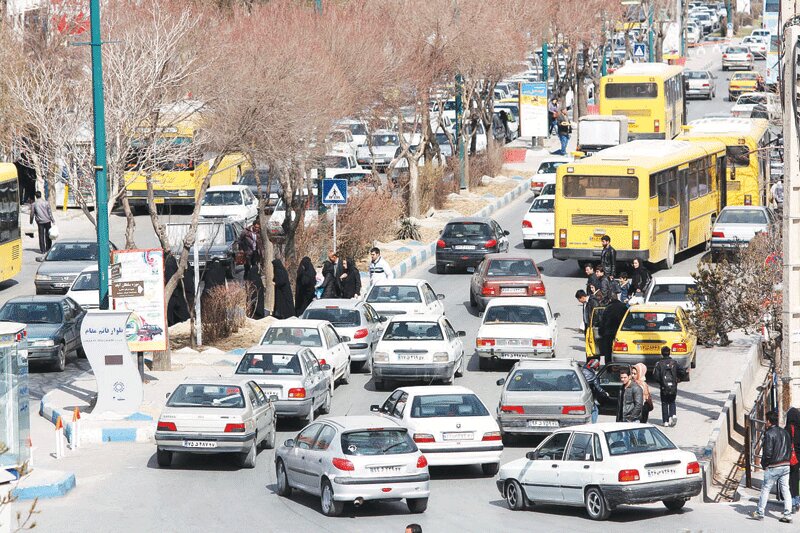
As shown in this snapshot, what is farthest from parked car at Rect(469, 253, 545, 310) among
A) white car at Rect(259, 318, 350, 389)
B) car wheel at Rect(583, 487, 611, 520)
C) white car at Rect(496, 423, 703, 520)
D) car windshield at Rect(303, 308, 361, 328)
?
car wheel at Rect(583, 487, 611, 520)

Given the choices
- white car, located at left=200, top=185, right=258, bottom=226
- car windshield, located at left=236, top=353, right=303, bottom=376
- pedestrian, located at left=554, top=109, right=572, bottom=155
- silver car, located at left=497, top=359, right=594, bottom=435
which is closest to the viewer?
silver car, located at left=497, top=359, right=594, bottom=435

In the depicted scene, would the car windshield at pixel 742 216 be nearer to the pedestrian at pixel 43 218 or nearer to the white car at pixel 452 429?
Result: the pedestrian at pixel 43 218

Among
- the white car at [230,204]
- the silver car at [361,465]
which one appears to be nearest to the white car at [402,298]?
the silver car at [361,465]

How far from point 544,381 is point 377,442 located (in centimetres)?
460

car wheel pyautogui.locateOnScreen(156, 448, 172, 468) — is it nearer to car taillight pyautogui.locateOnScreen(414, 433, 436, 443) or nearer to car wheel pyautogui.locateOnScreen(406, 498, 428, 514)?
car taillight pyautogui.locateOnScreen(414, 433, 436, 443)

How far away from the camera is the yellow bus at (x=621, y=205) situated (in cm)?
3459

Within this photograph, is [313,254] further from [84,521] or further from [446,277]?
[84,521]

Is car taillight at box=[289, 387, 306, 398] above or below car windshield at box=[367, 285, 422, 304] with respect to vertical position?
below

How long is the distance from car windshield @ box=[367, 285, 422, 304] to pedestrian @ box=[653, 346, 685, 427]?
7.78 metres

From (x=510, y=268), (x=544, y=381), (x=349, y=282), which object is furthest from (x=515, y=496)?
(x=510, y=268)

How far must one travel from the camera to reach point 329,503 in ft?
57.9

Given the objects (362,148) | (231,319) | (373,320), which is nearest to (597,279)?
(373,320)

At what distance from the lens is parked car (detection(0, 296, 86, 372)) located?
26844 millimetres

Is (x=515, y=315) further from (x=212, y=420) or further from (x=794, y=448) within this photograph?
(x=212, y=420)
